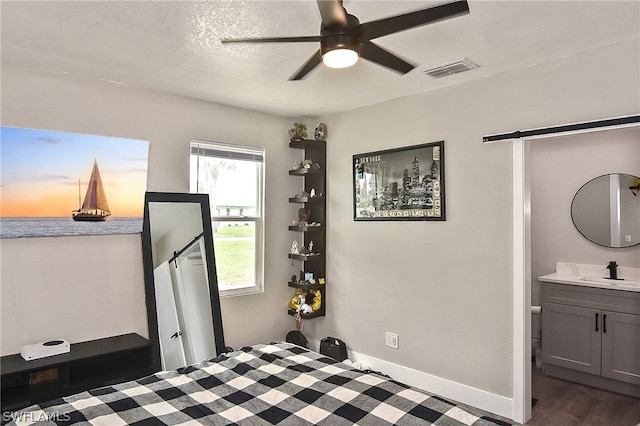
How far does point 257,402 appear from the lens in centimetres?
186

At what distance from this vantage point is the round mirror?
404 cm

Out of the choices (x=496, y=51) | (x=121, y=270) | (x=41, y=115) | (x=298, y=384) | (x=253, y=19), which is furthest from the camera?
(x=121, y=270)

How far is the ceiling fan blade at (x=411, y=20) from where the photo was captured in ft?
4.93

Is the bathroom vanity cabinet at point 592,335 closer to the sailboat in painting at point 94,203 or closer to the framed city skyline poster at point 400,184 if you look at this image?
the framed city skyline poster at point 400,184

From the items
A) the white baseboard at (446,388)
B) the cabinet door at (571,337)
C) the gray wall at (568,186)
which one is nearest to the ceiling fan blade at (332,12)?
the white baseboard at (446,388)

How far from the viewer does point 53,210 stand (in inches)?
119

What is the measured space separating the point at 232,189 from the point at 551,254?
3422 mm

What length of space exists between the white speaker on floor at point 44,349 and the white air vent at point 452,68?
10.4ft

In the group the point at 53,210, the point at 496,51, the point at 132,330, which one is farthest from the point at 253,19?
the point at 132,330

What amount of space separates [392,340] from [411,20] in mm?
2879

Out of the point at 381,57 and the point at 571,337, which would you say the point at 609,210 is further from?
the point at 381,57

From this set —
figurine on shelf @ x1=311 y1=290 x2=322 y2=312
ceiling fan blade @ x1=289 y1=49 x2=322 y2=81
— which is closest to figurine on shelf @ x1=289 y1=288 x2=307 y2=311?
figurine on shelf @ x1=311 y1=290 x2=322 y2=312

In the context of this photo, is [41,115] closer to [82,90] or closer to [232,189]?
[82,90]

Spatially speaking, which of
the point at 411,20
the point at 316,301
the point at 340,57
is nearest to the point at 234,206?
the point at 316,301
